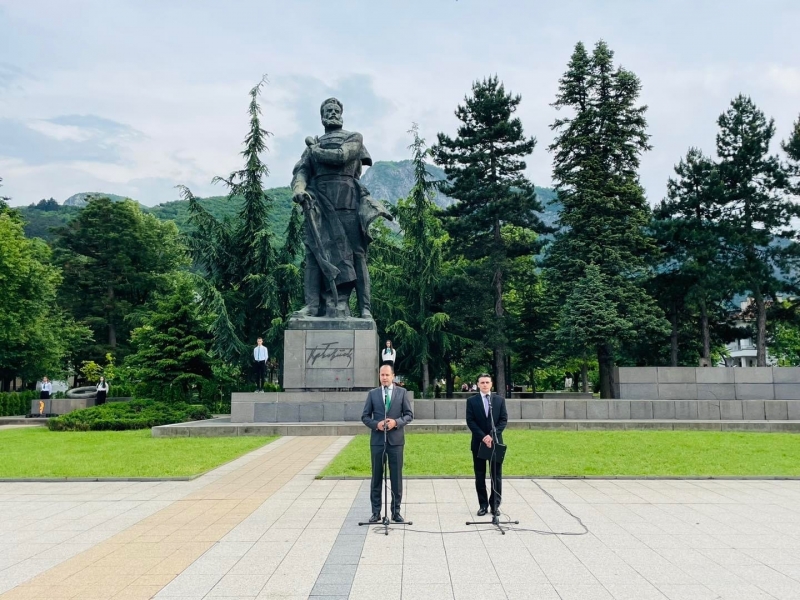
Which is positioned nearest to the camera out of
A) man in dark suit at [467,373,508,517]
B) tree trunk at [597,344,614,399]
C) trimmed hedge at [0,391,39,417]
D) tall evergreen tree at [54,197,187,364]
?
man in dark suit at [467,373,508,517]

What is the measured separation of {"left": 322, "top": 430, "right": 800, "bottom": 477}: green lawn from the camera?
32.9ft

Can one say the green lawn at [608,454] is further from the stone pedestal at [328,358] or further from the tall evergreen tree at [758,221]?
the tall evergreen tree at [758,221]

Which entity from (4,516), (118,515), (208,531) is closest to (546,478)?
(208,531)

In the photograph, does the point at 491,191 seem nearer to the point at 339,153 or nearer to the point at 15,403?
the point at 339,153

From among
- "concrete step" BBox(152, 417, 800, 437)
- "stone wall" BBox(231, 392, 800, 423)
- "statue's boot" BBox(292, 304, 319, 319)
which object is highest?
"statue's boot" BBox(292, 304, 319, 319)

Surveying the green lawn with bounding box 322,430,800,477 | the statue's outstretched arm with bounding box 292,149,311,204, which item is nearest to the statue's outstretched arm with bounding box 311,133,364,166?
the statue's outstretched arm with bounding box 292,149,311,204

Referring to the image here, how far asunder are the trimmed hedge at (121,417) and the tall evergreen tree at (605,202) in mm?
16547

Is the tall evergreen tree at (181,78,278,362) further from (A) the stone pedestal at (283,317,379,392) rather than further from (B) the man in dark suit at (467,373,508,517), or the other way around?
(B) the man in dark suit at (467,373,508,517)

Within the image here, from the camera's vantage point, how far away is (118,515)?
23.8 ft

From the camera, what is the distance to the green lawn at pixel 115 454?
1020 cm

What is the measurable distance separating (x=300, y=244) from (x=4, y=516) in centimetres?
2487

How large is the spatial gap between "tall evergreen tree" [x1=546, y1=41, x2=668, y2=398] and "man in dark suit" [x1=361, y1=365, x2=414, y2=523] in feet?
69.9

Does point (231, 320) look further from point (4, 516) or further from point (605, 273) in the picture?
point (4, 516)
